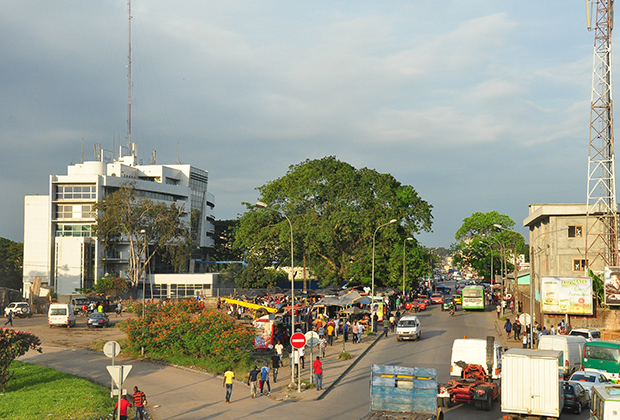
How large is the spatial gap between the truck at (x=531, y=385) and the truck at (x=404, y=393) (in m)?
2.54

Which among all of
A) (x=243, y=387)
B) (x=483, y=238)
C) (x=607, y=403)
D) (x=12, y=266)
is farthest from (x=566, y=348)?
(x=12, y=266)

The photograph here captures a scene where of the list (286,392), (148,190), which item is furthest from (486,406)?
(148,190)

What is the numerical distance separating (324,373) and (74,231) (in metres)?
59.5

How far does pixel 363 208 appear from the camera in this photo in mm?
63781

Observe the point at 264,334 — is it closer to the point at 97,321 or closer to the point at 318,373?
the point at 318,373

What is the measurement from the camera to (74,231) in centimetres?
7650

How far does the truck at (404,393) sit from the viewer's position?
52.2 feet

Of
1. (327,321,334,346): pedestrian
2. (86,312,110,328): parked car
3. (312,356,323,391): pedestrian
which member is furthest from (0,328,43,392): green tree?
(86,312,110,328): parked car

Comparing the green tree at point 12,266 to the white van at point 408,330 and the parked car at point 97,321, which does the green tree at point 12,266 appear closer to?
the parked car at point 97,321

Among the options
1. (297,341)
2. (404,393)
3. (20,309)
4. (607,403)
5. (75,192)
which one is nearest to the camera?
(607,403)

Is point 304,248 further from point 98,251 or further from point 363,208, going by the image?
point 98,251

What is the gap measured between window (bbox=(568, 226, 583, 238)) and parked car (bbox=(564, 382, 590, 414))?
33.7 m

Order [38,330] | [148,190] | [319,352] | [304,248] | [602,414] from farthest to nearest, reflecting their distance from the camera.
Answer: [148,190] < [304,248] < [38,330] < [319,352] < [602,414]

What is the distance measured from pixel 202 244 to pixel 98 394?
83526 millimetres
